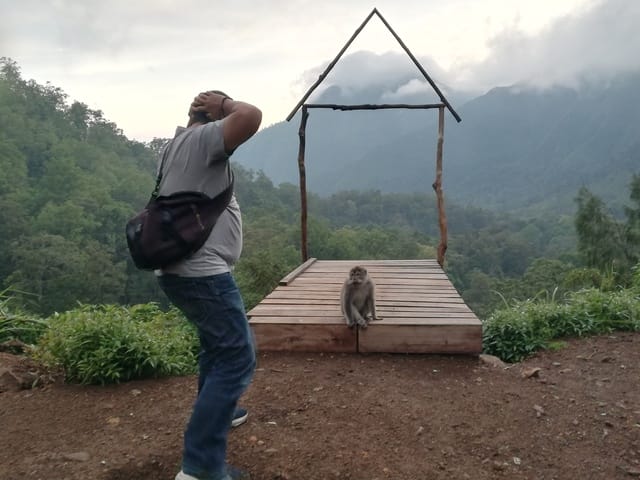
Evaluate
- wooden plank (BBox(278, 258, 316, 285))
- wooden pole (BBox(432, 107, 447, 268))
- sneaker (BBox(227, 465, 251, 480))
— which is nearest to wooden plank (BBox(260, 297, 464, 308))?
wooden plank (BBox(278, 258, 316, 285))

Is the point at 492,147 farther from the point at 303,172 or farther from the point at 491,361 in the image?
the point at 491,361

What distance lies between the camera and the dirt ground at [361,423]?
107 inches

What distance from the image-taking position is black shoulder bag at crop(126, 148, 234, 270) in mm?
2242

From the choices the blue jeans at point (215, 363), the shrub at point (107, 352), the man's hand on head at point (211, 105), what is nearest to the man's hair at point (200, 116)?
the man's hand on head at point (211, 105)

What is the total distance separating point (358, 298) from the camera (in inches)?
175

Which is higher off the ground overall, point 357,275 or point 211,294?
point 211,294

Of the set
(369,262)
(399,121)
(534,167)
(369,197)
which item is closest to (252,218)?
(369,197)

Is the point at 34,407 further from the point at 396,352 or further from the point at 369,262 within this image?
the point at 369,262

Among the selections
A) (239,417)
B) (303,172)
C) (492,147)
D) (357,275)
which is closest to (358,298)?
(357,275)

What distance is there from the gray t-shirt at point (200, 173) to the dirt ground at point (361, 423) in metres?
1.02

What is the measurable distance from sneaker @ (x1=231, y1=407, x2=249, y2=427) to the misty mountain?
8548 cm

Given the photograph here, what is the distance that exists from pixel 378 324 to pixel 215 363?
2088mm

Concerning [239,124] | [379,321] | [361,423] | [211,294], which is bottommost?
[361,423]

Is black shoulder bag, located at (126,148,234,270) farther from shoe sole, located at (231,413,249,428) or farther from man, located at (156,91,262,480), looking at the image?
shoe sole, located at (231,413,249,428)
